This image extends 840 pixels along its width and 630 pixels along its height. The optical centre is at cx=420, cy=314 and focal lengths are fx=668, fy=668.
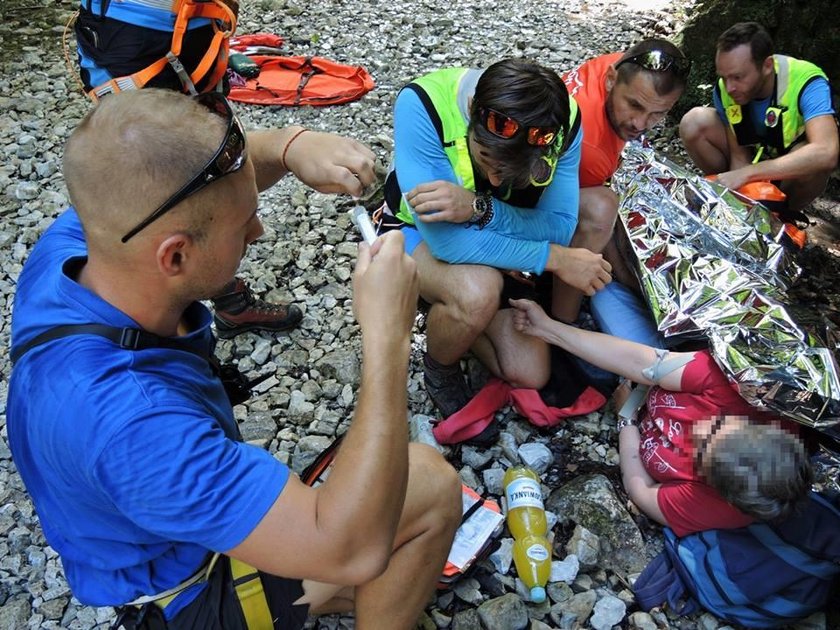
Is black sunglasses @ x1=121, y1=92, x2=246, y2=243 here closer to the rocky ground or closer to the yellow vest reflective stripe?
the rocky ground

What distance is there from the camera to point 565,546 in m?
2.64

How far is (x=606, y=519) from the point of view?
265cm

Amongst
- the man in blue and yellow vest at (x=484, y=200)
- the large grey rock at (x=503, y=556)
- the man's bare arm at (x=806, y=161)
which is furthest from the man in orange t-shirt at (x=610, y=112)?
the large grey rock at (x=503, y=556)

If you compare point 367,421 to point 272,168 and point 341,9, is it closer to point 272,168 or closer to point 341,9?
point 272,168

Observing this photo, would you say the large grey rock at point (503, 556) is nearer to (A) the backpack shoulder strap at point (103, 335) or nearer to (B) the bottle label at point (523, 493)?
(B) the bottle label at point (523, 493)

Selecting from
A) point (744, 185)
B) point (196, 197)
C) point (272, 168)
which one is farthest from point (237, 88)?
point (196, 197)

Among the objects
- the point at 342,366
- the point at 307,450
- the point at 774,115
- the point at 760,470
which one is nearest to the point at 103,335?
the point at 307,450

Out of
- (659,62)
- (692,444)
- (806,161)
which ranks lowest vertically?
(692,444)

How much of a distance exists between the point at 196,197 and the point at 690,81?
17.5 ft

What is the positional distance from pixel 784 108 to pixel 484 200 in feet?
8.03

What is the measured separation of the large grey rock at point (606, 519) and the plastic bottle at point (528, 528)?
0.12 metres

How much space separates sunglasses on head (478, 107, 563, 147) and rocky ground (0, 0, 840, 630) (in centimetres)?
129

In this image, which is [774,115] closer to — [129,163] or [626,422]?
[626,422]

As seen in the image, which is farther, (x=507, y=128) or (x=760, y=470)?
(x=507, y=128)
